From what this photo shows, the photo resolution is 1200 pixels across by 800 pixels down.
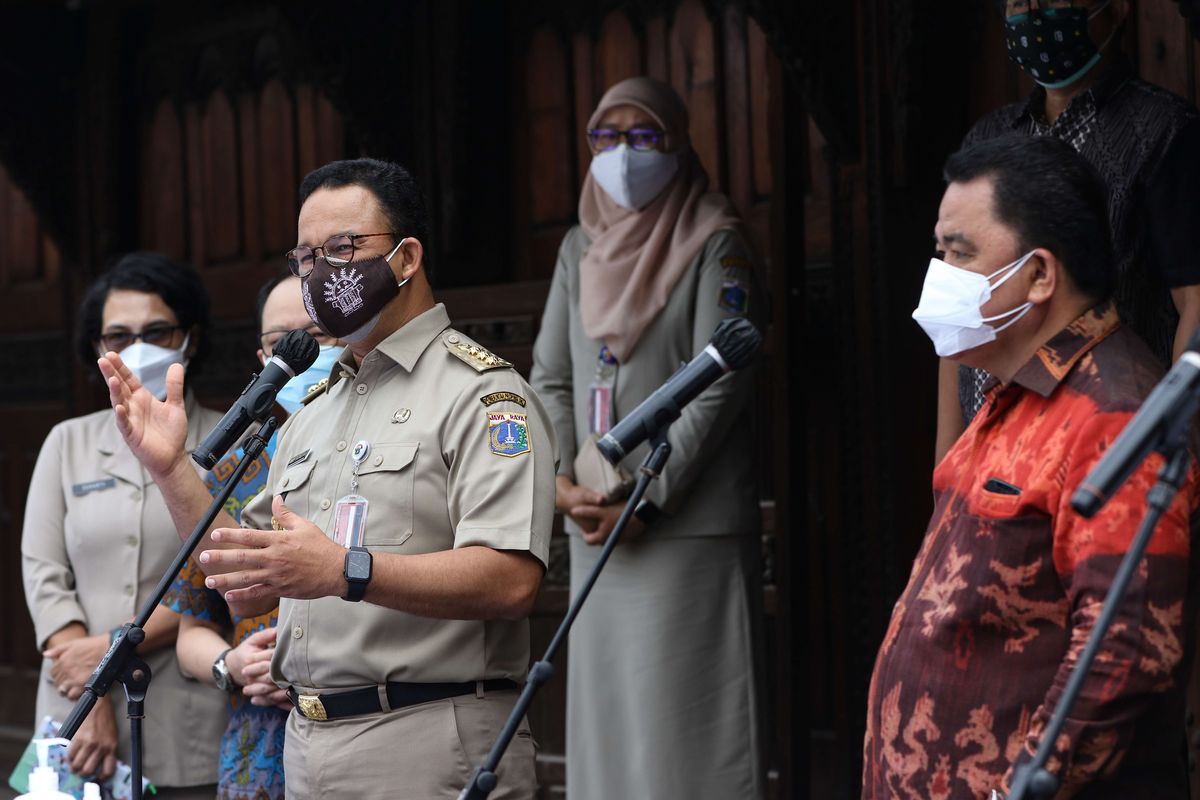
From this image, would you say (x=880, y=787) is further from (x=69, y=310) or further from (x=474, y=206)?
(x=69, y=310)

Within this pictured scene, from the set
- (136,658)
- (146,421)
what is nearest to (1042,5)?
(146,421)

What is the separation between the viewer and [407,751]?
7.57 ft

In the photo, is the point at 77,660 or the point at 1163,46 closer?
the point at 77,660

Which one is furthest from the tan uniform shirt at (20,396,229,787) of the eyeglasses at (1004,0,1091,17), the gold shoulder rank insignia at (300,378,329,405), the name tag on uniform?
the eyeglasses at (1004,0,1091,17)

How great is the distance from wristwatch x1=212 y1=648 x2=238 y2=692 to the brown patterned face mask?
0.81 meters

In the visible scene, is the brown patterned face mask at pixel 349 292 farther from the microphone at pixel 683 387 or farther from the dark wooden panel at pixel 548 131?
the dark wooden panel at pixel 548 131

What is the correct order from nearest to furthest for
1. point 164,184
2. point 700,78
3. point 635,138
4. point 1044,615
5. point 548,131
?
point 1044,615 → point 635,138 → point 700,78 → point 548,131 → point 164,184

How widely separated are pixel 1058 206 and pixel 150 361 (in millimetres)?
2094

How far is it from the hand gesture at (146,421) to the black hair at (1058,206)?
52.7 inches

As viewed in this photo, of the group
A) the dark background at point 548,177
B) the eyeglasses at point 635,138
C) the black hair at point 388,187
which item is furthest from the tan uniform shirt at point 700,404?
the black hair at point 388,187

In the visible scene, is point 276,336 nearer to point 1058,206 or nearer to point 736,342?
point 736,342

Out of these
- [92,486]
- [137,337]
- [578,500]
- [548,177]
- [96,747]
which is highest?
[548,177]

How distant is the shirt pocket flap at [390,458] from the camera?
2369 mm

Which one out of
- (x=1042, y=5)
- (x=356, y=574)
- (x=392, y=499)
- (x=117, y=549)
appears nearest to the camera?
(x=356, y=574)
